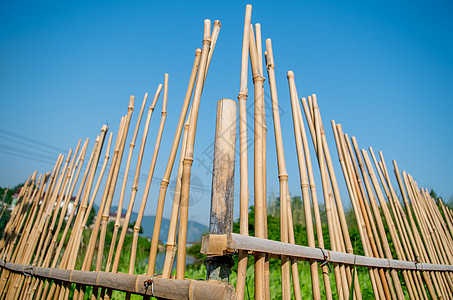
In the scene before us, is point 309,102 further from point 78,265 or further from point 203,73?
point 78,265

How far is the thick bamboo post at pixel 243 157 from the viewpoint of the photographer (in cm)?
90

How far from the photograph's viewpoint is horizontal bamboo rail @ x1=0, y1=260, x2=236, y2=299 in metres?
0.81

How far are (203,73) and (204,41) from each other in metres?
0.16

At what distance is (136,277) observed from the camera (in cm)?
106

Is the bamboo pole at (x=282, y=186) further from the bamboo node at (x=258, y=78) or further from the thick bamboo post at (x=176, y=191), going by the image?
the thick bamboo post at (x=176, y=191)

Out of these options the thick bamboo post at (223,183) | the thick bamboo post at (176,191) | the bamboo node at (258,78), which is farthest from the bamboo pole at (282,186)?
the thick bamboo post at (176,191)

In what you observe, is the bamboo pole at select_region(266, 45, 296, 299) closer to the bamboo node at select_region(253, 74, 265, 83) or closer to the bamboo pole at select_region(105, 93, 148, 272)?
the bamboo node at select_region(253, 74, 265, 83)

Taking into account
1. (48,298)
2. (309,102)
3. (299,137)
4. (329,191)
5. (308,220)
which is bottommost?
(48,298)

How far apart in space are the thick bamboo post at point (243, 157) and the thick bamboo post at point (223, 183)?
0.14ft

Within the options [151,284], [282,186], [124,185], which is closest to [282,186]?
[282,186]

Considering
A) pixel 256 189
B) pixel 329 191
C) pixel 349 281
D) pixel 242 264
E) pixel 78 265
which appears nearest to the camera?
pixel 242 264

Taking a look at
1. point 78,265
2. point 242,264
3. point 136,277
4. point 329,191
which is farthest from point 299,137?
point 78,265

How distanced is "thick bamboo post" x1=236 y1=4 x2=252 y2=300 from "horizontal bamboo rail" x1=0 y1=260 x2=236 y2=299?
0.31 feet

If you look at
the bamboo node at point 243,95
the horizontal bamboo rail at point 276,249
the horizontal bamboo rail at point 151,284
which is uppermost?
the bamboo node at point 243,95
